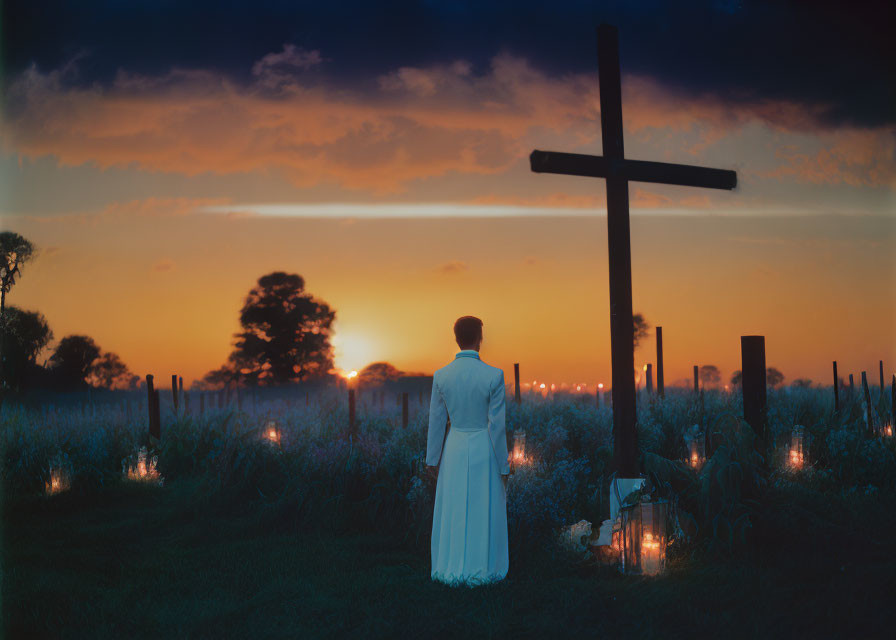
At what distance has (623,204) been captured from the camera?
28.1 feet

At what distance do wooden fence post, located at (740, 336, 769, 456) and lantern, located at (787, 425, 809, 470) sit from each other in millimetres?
1064

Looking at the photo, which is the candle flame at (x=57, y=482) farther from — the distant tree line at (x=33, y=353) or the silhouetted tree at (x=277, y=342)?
the silhouetted tree at (x=277, y=342)

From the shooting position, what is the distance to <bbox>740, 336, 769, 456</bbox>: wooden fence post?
10.0m

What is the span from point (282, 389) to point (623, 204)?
2957 centimetres

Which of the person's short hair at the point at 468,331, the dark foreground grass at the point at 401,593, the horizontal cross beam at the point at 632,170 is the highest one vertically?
the horizontal cross beam at the point at 632,170

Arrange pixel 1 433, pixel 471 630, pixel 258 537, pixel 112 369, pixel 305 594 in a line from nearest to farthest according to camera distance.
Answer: pixel 471 630 → pixel 305 594 → pixel 258 537 → pixel 1 433 → pixel 112 369

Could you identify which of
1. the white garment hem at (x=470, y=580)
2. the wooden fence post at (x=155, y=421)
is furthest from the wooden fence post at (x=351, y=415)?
the white garment hem at (x=470, y=580)

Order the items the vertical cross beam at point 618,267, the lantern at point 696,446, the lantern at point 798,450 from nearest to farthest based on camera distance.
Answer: the vertical cross beam at point 618,267
the lantern at point 696,446
the lantern at point 798,450

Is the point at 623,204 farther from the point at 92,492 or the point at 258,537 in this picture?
the point at 92,492

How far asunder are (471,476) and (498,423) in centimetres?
57

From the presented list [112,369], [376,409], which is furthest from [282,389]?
[376,409]

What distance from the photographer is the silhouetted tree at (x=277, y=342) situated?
36.7 metres

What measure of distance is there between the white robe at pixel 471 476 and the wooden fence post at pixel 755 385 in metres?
4.21

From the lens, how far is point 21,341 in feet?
90.7
